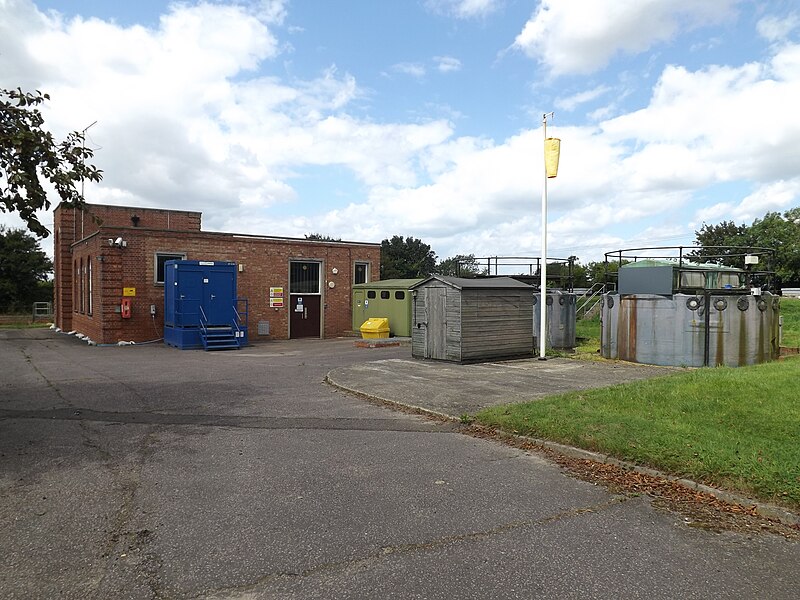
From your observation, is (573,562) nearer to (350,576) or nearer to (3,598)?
(350,576)

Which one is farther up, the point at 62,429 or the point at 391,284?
the point at 391,284

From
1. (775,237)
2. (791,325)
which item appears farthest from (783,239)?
(791,325)

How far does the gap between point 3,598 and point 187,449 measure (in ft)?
10.7

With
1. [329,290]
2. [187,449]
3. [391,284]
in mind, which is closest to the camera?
[187,449]

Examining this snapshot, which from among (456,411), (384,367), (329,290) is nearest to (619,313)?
(384,367)

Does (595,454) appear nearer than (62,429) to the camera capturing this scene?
Yes

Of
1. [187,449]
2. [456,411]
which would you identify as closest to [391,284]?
[456,411]

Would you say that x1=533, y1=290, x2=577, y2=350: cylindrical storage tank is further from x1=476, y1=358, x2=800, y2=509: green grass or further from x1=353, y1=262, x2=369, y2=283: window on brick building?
x1=353, y1=262, x2=369, y2=283: window on brick building

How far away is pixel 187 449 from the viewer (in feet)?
21.8

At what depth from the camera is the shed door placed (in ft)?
47.6

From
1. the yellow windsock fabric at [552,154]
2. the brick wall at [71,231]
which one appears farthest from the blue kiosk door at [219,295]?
the yellow windsock fabric at [552,154]

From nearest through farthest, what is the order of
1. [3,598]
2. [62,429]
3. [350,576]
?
[3,598] → [350,576] → [62,429]

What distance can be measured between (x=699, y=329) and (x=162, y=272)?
17990 mm

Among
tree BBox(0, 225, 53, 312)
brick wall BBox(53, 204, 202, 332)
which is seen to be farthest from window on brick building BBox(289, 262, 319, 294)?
tree BBox(0, 225, 53, 312)
